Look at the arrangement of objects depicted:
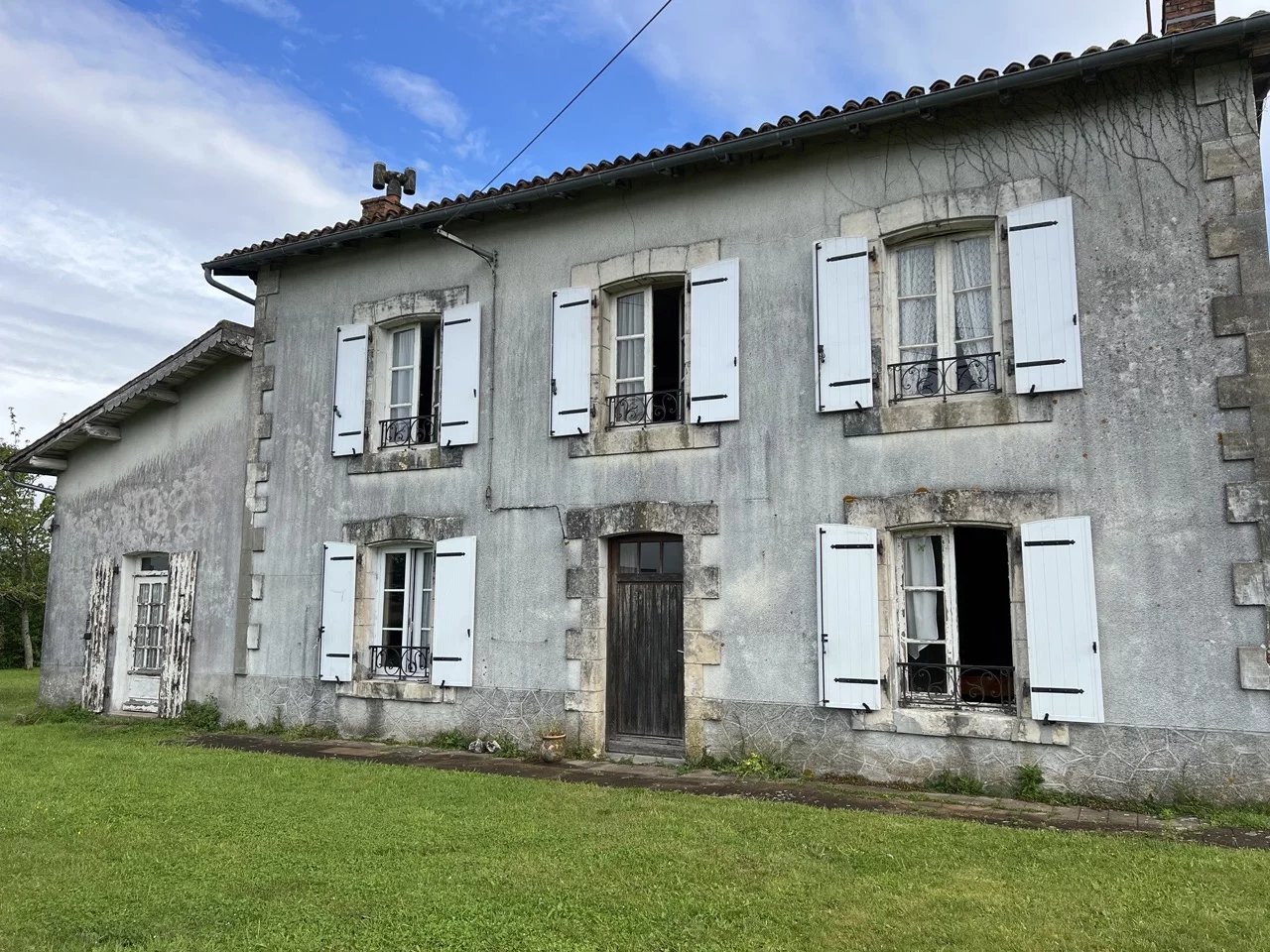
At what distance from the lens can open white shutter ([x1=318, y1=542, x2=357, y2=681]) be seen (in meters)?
9.23

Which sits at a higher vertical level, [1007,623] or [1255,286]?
[1255,286]

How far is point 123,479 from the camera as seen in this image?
11633 mm

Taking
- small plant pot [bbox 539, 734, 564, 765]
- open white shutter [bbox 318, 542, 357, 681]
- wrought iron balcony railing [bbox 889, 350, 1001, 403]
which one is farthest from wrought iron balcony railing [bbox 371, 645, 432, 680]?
wrought iron balcony railing [bbox 889, 350, 1001, 403]

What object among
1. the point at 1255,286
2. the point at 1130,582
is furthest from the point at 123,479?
the point at 1255,286

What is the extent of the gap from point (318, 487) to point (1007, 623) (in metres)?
6.56

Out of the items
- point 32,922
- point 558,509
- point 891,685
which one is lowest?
point 32,922

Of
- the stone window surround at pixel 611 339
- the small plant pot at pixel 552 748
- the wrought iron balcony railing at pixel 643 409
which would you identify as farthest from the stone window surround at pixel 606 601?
the wrought iron balcony railing at pixel 643 409

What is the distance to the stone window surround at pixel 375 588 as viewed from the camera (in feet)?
29.1

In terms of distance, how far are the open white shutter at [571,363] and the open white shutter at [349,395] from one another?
2.21 meters

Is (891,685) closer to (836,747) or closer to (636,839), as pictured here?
(836,747)

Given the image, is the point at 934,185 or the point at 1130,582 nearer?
the point at 1130,582

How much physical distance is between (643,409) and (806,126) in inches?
101

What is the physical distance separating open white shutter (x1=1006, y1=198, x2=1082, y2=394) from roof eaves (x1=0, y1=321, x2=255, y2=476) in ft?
25.6

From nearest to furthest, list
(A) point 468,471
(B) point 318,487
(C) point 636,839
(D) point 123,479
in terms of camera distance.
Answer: (C) point 636,839 → (A) point 468,471 → (B) point 318,487 → (D) point 123,479
